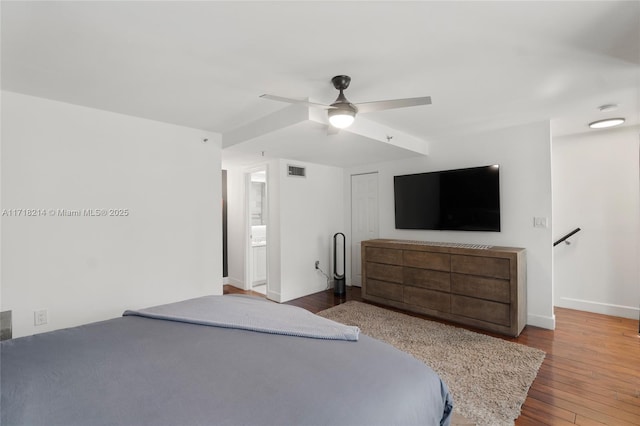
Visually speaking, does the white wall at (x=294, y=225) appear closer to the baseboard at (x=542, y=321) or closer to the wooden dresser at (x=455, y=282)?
the wooden dresser at (x=455, y=282)

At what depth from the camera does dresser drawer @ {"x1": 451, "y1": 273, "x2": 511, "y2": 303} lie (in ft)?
10.2

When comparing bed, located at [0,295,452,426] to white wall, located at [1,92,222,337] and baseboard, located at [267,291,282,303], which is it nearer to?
white wall, located at [1,92,222,337]

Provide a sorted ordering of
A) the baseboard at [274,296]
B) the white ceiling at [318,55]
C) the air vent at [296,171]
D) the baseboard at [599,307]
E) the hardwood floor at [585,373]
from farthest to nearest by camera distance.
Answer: the air vent at [296,171] < the baseboard at [274,296] < the baseboard at [599,307] < the hardwood floor at [585,373] < the white ceiling at [318,55]

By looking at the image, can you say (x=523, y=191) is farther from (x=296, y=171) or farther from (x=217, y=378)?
(x=217, y=378)

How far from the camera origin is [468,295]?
11.0 feet

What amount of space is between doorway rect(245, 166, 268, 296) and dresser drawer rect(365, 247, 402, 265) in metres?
1.64

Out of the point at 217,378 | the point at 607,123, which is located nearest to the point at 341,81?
the point at 217,378

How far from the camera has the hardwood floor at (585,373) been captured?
1.90 m

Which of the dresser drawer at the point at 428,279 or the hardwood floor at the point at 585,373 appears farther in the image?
the dresser drawer at the point at 428,279

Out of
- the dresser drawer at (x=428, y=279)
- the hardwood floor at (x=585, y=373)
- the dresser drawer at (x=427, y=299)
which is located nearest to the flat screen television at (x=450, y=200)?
the dresser drawer at (x=428, y=279)

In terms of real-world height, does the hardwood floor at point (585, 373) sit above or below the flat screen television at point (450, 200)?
below

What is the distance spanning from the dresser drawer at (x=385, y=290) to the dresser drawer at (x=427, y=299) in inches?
4.0

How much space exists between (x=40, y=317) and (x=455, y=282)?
404cm

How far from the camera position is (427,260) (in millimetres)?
3660
